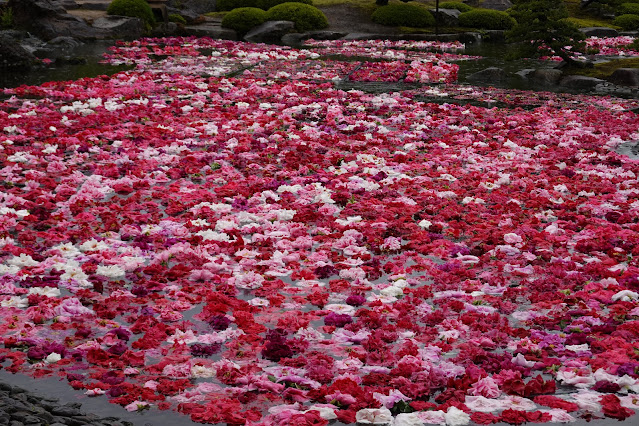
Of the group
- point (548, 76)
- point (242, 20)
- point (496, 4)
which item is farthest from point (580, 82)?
point (496, 4)

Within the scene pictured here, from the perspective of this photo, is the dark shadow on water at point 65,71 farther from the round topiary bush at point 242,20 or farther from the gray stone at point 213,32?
the round topiary bush at point 242,20

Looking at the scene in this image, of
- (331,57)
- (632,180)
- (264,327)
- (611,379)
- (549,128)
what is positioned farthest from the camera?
(331,57)

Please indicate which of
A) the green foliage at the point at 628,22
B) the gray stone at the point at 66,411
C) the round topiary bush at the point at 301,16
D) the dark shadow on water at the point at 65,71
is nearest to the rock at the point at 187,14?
the round topiary bush at the point at 301,16

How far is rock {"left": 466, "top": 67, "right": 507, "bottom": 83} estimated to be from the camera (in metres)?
19.3

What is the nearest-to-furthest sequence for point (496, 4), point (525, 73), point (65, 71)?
1. point (65, 71)
2. point (525, 73)
3. point (496, 4)

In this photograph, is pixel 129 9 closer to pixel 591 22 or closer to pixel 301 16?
pixel 301 16

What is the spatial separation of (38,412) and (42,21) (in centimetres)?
2557

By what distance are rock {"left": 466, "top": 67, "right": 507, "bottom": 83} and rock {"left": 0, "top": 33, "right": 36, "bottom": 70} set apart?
12.7 meters

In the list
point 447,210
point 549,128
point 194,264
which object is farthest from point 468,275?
point 549,128

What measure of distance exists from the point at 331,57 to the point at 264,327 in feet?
63.0

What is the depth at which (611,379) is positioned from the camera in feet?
16.5

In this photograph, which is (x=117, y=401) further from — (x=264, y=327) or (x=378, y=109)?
(x=378, y=109)

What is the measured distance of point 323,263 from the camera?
7070mm

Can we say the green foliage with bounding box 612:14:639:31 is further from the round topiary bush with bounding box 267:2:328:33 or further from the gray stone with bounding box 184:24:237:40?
the gray stone with bounding box 184:24:237:40
